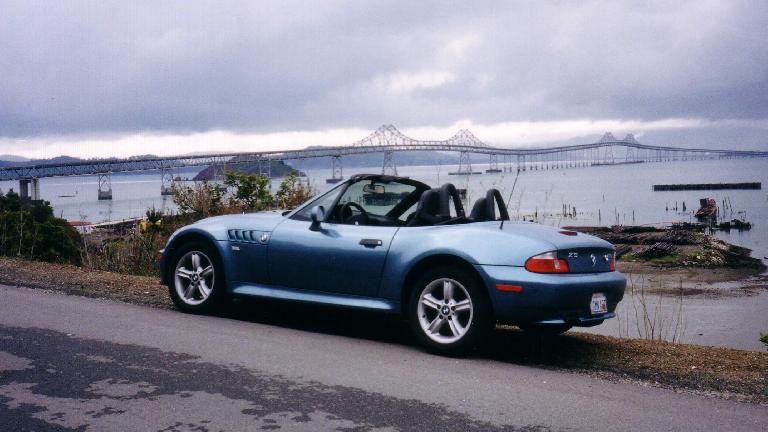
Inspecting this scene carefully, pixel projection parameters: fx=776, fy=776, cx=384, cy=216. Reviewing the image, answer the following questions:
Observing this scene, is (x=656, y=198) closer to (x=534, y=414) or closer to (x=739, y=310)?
(x=739, y=310)

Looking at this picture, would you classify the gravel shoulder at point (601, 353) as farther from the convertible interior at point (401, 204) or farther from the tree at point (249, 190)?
the tree at point (249, 190)

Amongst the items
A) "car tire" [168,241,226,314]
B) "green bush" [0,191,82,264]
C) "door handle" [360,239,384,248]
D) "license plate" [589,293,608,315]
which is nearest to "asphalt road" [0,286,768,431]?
"car tire" [168,241,226,314]

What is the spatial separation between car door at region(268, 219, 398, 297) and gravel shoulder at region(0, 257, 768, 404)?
352 millimetres

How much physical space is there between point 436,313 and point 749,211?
70.0 metres

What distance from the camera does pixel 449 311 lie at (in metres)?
6.13

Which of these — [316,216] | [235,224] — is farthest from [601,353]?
[235,224]

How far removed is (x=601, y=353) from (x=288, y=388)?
275 cm

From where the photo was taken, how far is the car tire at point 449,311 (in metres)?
5.95

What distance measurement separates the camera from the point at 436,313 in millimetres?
6266

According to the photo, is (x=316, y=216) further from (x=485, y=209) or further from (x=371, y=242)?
(x=485, y=209)

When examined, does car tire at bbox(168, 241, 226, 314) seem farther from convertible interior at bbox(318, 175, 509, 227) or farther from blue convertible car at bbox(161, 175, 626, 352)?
convertible interior at bbox(318, 175, 509, 227)

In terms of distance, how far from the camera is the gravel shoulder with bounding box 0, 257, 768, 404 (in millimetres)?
5461

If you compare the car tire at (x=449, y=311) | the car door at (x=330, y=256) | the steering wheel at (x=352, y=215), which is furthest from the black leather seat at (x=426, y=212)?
the car tire at (x=449, y=311)

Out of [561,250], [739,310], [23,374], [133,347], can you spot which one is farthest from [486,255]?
[739,310]
